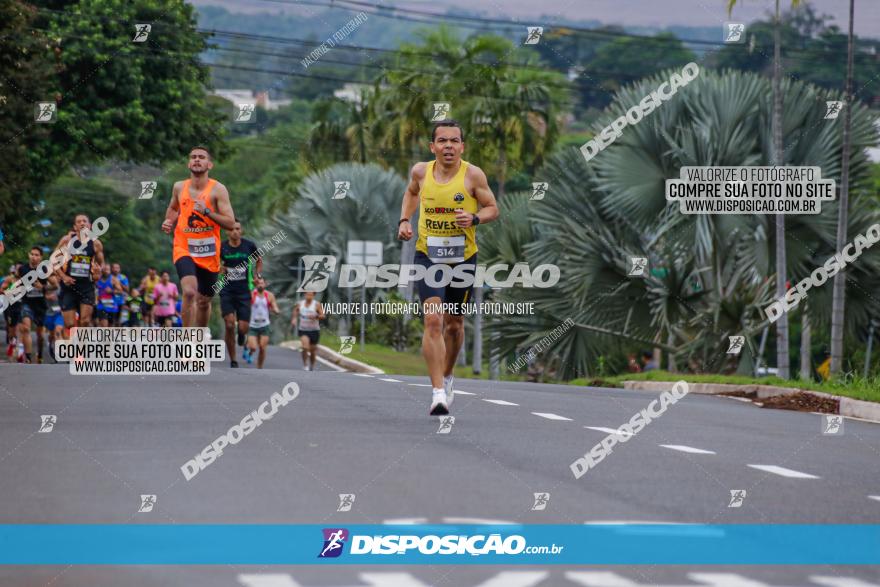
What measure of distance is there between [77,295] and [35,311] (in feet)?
6.34

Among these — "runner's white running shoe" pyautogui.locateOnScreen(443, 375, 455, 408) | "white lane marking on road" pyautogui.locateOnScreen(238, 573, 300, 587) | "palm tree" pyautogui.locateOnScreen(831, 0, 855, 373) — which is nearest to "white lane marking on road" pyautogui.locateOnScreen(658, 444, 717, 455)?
"runner's white running shoe" pyautogui.locateOnScreen(443, 375, 455, 408)

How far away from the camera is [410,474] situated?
8.67 m

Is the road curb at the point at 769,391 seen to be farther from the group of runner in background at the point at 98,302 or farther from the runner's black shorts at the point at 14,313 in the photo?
the runner's black shorts at the point at 14,313

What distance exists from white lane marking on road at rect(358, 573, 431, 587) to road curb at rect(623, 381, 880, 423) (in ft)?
35.5

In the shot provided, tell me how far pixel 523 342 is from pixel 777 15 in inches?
262

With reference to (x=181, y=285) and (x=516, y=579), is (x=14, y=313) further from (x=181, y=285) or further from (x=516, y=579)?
(x=516, y=579)

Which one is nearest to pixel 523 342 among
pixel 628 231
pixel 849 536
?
pixel 628 231

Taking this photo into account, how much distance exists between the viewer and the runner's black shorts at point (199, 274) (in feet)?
55.4

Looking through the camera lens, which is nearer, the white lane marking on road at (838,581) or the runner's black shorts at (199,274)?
the white lane marking on road at (838,581)

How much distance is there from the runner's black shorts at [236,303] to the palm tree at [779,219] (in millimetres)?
8475

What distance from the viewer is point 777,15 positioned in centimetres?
2547

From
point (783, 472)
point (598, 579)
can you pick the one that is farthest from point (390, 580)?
point (783, 472)

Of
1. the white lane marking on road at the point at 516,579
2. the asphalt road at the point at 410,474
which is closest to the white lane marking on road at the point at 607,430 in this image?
the asphalt road at the point at 410,474

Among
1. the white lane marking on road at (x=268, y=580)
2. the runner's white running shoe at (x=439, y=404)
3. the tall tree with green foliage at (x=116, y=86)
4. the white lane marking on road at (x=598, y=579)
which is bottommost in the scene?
the white lane marking on road at (x=268, y=580)
